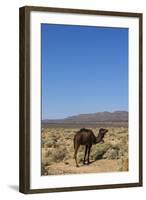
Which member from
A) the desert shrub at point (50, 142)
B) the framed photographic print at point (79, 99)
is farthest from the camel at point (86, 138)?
the desert shrub at point (50, 142)

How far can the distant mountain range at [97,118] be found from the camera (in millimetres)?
3034

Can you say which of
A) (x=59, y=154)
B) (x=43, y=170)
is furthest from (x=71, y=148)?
(x=43, y=170)

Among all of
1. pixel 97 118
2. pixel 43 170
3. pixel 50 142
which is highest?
pixel 97 118

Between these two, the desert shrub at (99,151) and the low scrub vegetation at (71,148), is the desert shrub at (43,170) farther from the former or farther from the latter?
the desert shrub at (99,151)

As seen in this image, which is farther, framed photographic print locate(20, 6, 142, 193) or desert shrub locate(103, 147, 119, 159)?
desert shrub locate(103, 147, 119, 159)

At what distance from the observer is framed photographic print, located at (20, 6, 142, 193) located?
2945 millimetres

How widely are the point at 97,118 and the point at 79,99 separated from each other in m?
0.12

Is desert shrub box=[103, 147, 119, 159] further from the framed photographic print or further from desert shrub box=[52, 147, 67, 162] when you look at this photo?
desert shrub box=[52, 147, 67, 162]

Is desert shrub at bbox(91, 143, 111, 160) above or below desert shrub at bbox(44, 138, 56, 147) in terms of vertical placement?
below

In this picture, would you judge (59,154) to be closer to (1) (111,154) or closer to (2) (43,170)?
(2) (43,170)

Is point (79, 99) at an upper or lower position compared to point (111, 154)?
upper

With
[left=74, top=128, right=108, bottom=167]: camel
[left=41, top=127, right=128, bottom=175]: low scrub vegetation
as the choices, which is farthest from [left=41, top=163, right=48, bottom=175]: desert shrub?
[left=74, top=128, right=108, bottom=167]: camel

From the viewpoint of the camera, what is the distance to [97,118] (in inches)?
122

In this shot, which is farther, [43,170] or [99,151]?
[99,151]
